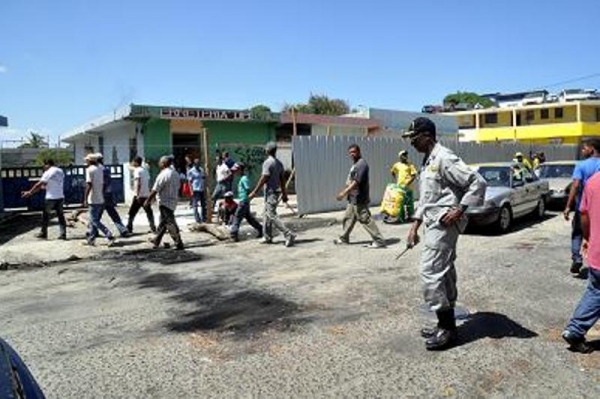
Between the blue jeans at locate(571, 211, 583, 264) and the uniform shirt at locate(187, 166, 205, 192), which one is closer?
the blue jeans at locate(571, 211, 583, 264)

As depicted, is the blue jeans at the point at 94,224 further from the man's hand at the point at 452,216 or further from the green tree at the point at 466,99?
the green tree at the point at 466,99

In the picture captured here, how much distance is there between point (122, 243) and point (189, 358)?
23.6 feet

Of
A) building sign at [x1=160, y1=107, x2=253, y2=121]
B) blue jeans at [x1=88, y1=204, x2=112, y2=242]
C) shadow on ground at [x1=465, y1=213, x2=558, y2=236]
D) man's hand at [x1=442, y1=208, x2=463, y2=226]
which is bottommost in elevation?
shadow on ground at [x1=465, y1=213, x2=558, y2=236]

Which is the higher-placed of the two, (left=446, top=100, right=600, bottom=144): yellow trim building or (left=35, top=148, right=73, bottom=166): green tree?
(left=446, top=100, right=600, bottom=144): yellow trim building

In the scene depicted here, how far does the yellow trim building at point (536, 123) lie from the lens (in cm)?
5297

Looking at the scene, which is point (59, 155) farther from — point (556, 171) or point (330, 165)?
point (556, 171)

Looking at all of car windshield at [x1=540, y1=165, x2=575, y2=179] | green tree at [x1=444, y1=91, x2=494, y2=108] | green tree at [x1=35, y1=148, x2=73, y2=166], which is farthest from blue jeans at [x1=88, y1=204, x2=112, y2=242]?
green tree at [x1=444, y1=91, x2=494, y2=108]

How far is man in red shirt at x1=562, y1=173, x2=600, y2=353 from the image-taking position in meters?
4.78

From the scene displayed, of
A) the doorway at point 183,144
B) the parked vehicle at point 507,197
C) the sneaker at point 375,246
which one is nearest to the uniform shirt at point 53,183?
the sneaker at point 375,246

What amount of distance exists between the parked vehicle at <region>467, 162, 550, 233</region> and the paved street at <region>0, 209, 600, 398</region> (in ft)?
5.83

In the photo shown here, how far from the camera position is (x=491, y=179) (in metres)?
13.7

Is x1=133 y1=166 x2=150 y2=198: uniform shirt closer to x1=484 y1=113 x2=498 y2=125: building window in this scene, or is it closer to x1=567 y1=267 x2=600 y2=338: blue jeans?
x1=567 y1=267 x2=600 y2=338: blue jeans

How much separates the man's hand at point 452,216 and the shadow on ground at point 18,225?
10.6 metres

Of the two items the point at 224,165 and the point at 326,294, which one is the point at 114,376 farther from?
the point at 224,165
